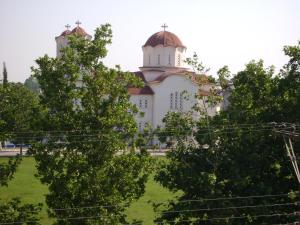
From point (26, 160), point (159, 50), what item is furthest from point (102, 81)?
point (159, 50)

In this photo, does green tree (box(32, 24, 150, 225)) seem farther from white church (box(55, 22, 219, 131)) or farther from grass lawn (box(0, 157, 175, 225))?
white church (box(55, 22, 219, 131))

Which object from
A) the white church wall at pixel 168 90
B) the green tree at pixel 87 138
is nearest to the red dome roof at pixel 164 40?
the white church wall at pixel 168 90

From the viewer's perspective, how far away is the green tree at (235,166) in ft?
49.5

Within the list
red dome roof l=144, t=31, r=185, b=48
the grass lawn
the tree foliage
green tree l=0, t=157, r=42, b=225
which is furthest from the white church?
green tree l=0, t=157, r=42, b=225

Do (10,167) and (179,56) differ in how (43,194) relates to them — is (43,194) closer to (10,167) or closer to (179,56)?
(10,167)

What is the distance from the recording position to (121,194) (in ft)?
50.1

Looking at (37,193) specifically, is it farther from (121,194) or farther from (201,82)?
(201,82)

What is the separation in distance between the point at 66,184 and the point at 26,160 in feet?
89.3

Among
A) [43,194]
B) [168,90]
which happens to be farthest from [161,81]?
[43,194]

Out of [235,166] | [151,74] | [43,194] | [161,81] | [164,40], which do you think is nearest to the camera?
[235,166]

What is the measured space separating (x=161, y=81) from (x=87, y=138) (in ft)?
114

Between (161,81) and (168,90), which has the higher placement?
(161,81)

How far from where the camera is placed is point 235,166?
15445mm

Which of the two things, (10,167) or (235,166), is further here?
(235,166)
